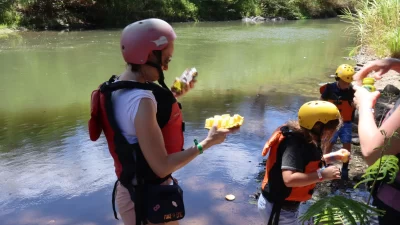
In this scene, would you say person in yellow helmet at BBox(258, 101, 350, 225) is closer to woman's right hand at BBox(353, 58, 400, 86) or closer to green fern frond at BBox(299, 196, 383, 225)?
woman's right hand at BBox(353, 58, 400, 86)

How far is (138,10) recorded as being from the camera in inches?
1127

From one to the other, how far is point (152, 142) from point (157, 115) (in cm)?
19

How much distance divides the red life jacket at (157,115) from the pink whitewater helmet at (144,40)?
5.5 inches

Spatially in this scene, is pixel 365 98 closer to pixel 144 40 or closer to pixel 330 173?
pixel 330 173

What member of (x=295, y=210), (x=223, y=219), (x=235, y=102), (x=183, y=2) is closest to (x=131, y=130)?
(x=295, y=210)

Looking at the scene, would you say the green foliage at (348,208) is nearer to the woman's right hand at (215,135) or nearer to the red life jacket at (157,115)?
the woman's right hand at (215,135)

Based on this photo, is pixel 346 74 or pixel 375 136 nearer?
pixel 375 136

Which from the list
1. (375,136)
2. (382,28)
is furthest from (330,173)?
(382,28)

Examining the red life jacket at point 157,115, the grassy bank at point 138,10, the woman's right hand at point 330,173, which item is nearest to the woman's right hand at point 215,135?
the red life jacket at point 157,115

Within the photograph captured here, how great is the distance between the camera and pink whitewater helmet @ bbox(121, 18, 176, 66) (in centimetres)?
205

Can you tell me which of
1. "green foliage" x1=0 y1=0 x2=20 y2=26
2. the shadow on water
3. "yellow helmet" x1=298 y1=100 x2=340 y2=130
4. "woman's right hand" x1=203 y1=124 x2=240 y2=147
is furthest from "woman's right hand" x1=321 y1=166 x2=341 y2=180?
"green foliage" x1=0 y1=0 x2=20 y2=26

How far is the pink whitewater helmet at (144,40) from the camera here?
2.05 meters

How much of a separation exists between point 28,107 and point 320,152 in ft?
21.9

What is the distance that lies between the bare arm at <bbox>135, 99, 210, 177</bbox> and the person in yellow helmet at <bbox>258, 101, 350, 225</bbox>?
2.44 feet
